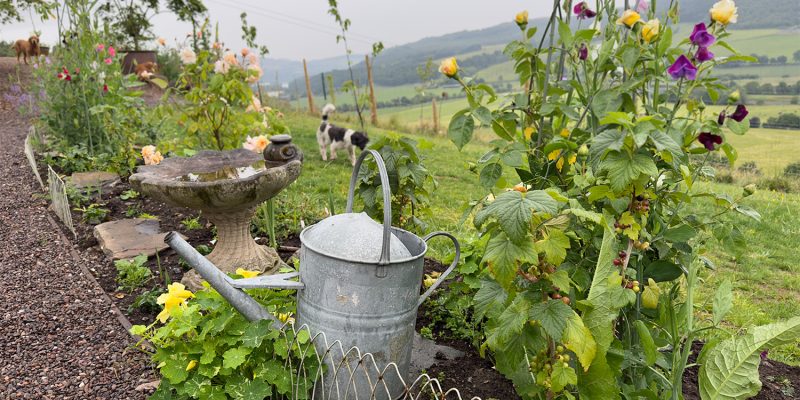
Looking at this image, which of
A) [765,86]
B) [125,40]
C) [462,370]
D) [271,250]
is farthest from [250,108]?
[765,86]

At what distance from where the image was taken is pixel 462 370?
94.4 inches

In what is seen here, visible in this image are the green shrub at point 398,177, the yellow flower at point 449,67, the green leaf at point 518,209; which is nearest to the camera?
the green leaf at point 518,209

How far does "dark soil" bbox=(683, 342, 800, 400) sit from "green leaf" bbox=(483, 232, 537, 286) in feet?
4.38

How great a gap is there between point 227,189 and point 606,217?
75.3 inches

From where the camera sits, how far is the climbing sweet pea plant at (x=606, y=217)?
1522 mm

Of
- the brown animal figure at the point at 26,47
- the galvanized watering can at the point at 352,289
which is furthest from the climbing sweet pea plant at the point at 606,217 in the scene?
the brown animal figure at the point at 26,47

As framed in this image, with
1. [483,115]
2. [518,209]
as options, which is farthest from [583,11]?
[518,209]

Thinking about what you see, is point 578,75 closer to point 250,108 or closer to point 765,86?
point 250,108

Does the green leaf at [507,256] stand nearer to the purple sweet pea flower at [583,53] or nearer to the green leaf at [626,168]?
the green leaf at [626,168]

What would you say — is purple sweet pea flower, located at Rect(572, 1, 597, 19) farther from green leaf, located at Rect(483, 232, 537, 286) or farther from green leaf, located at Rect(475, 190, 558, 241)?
green leaf, located at Rect(483, 232, 537, 286)

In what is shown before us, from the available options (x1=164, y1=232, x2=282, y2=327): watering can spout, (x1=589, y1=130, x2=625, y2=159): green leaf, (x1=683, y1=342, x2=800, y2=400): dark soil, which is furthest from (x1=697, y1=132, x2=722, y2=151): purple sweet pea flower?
(x1=164, y1=232, x2=282, y2=327): watering can spout

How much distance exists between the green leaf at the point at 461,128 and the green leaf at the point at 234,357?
111cm

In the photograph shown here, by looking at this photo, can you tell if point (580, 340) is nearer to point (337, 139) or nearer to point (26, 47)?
point (337, 139)

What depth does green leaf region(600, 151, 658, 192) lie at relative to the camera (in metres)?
1.53
